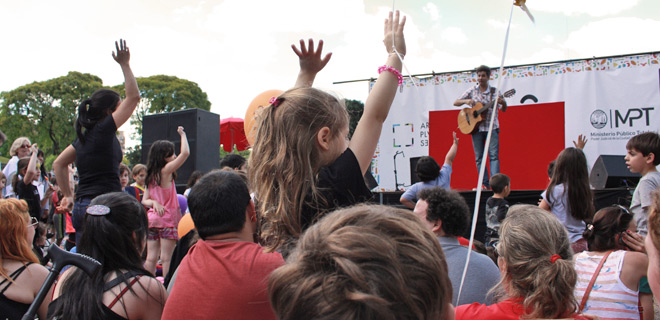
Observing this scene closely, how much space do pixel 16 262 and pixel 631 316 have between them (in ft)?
10.4

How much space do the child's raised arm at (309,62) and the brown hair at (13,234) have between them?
1777mm

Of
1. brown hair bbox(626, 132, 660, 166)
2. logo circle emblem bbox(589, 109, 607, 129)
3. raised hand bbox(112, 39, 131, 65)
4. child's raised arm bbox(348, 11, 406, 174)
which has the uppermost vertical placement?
raised hand bbox(112, 39, 131, 65)

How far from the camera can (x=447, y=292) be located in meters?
0.78

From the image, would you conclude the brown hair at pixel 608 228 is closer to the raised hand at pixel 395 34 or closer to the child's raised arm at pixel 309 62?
the raised hand at pixel 395 34

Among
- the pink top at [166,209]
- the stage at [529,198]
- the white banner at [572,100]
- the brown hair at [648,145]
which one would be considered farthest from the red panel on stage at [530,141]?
the pink top at [166,209]

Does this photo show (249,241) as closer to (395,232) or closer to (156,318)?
(156,318)

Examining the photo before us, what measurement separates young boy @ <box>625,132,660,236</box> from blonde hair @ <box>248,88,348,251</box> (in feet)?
10.4

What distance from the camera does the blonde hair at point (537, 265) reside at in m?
1.60

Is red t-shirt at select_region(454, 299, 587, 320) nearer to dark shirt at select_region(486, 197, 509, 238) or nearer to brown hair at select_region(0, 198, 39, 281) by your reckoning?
brown hair at select_region(0, 198, 39, 281)

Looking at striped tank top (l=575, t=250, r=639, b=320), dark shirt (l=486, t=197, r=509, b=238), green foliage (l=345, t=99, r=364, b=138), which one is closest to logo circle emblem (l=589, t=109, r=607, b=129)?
dark shirt (l=486, t=197, r=509, b=238)

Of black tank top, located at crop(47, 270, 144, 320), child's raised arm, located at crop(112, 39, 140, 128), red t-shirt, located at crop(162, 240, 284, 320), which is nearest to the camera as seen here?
red t-shirt, located at crop(162, 240, 284, 320)

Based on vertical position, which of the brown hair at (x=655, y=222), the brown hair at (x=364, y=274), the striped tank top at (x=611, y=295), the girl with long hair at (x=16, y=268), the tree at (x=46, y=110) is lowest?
the striped tank top at (x=611, y=295)

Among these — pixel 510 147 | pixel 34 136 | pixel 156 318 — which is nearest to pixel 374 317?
pixel 156 318

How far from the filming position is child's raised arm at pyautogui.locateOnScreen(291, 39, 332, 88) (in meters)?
1.87
